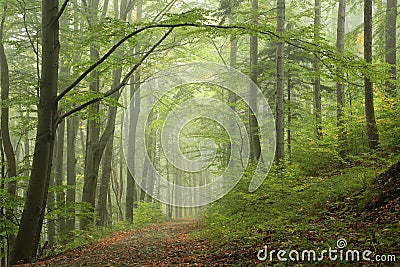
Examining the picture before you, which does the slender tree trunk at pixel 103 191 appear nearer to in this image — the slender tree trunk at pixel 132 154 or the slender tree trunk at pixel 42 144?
the slender tree trunk at pixel 132 154

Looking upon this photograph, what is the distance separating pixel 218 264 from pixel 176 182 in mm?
39280

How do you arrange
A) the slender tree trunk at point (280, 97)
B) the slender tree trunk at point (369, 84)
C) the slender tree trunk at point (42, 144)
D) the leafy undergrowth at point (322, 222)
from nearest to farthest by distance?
the leafy undergrowth at point (322, 222) → the slender tree trunk at point (42, 144) → the slender tree trunk at point (369, 84) → the slender tree trunk at point (280, 97)

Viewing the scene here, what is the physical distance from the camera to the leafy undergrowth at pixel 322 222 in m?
4.91

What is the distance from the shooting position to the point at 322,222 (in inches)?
266

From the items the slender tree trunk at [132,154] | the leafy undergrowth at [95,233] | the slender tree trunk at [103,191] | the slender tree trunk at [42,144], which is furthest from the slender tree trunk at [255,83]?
the slender tree trunk at [42,144]

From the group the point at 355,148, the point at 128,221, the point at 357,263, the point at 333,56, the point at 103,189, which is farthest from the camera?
the point at 128,221

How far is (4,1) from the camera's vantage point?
10711 millimetres

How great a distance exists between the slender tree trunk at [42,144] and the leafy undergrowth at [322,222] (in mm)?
4193

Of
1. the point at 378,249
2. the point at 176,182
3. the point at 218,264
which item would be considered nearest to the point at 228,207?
the point at 218,264

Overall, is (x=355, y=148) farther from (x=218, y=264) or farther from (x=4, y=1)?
(x=4, y=1)

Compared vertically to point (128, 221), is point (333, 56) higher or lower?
higher

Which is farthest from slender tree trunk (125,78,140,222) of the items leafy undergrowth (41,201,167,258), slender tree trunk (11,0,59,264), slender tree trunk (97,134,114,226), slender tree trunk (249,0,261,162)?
slender tree trunk (11,0,59,264)

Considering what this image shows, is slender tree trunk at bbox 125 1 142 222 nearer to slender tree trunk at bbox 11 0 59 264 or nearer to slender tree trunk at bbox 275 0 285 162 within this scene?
slender tree trunk at bbox 275 0 285 162

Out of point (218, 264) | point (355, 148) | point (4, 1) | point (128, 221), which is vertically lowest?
point (128, 221)
